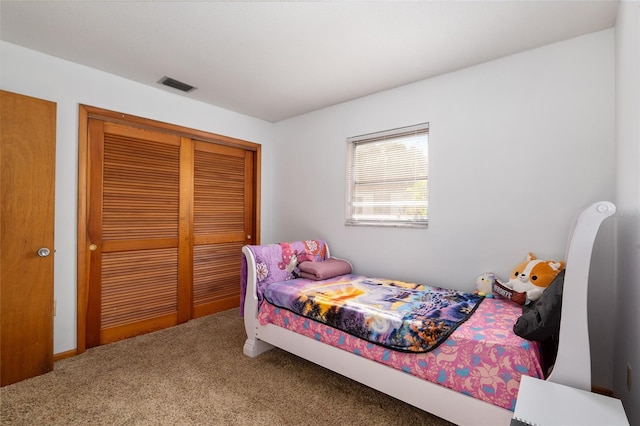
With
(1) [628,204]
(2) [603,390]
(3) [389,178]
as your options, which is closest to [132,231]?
(3) [389,178]

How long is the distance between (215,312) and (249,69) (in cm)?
275

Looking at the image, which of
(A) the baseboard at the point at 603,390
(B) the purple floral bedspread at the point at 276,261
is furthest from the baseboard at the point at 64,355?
(A) the baseboard at the point at 603,390

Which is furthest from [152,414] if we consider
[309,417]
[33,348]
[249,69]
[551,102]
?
[551,102]

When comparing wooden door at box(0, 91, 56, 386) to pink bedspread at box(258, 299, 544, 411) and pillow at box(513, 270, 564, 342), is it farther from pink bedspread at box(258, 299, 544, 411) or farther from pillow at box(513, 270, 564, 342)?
pillow at box(513, 270, 564, 342)

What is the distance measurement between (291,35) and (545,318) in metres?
2.29

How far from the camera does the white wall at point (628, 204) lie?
1.41 meters

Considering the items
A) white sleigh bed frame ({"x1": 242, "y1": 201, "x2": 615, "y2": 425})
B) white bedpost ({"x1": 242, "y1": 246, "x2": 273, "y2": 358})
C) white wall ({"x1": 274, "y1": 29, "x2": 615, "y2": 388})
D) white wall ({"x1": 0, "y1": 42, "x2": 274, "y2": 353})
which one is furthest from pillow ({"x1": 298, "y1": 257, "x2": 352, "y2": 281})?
white wall ({"x1": 0, "y1": 42, "x2": 274, "y2": 353})

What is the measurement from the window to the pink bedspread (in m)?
1.18

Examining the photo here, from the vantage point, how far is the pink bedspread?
1.41 metres

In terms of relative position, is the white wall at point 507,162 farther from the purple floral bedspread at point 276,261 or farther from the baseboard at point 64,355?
the baseboard at point 64,355

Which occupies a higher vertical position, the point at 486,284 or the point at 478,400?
the point at 486,284

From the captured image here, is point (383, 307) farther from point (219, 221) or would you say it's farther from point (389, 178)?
point (219, 221)

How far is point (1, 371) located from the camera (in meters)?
2.05

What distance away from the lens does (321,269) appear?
2832 millimetres
